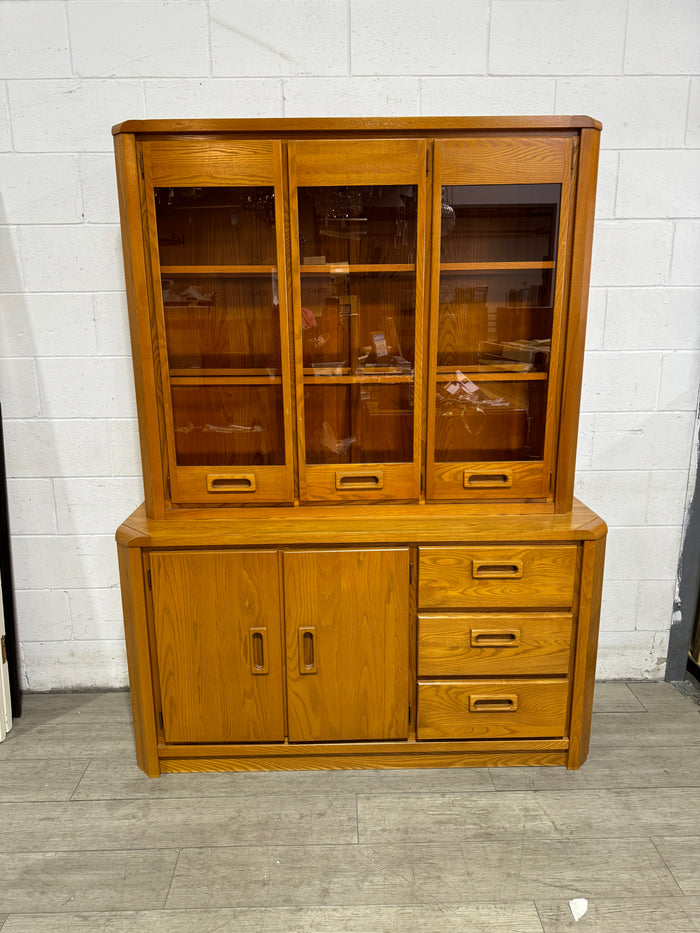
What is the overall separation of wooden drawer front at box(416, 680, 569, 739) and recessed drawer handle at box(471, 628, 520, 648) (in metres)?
0.13

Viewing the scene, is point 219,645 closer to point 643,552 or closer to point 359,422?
point 359,422

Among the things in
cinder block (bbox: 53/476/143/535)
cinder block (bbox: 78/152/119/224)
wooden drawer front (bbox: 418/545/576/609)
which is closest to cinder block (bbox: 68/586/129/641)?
cinder block (bbox: 53/476/143/535)

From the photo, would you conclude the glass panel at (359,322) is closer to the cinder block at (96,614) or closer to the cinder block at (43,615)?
the cinder block at (96,614)

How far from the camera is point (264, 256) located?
6.33 ft

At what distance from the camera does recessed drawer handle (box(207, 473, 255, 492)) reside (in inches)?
80.4

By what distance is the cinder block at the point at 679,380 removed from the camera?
2.37 m

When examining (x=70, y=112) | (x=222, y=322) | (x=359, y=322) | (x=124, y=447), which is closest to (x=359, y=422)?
(x=359, y=322)

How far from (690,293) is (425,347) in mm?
1079

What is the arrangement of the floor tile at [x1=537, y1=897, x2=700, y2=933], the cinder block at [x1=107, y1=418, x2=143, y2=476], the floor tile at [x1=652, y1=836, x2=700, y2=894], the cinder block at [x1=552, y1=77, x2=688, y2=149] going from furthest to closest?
the cinder block at [x1=107, y1=418, x2=143, y2=476] → the cinder block at [x1=552, y1=77, x2=688, y2=149] → the floor tile at [x1=652, y1=836, x2=700, y2=894] → the floor tile at [x1=537, y1=897, x2=700, y2=933]

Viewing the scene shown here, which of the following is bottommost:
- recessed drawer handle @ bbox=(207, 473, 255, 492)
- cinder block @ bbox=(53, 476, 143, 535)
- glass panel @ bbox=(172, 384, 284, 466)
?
cinder block @ bbox=(53, 476, 143, 535)

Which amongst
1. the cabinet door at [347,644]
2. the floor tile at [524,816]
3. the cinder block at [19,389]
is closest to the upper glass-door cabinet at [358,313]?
the cabinet door at [347,644]

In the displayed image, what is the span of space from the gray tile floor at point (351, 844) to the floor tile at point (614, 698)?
0.13 meters

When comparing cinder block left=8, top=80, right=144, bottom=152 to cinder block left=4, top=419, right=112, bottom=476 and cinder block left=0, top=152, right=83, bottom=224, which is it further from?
cinder block left=4, top=419, right=112, bottom=476

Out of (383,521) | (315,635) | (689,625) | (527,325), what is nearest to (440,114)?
(527,325)
